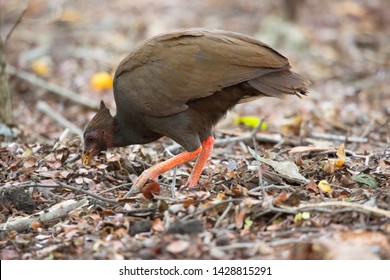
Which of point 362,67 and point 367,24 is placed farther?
point 367,24

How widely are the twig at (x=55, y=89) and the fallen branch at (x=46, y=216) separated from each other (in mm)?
4272

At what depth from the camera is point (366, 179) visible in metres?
5.34

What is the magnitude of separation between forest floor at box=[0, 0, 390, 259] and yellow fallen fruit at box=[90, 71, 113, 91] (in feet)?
0.32

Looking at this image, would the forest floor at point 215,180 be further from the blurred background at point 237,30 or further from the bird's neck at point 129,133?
the bird's neck at point 129,133

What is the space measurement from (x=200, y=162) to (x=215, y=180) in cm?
28

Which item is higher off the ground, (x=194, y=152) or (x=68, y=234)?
(x=194, y=152)

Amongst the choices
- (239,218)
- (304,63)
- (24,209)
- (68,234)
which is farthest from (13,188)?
(304,63)

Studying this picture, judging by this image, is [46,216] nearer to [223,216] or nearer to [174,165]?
[174,165]

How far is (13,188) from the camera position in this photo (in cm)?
531

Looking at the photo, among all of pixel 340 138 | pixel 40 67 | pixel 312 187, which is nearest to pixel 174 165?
pixel 312 187

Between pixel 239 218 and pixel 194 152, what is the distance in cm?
133

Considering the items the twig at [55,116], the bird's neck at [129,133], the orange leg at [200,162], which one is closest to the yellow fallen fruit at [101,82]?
the twig at [55,116]

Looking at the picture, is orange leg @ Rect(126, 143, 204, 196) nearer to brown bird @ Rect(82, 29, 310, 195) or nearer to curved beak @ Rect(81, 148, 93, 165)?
brown bird @ Rect(82, 29, 310, 195)
